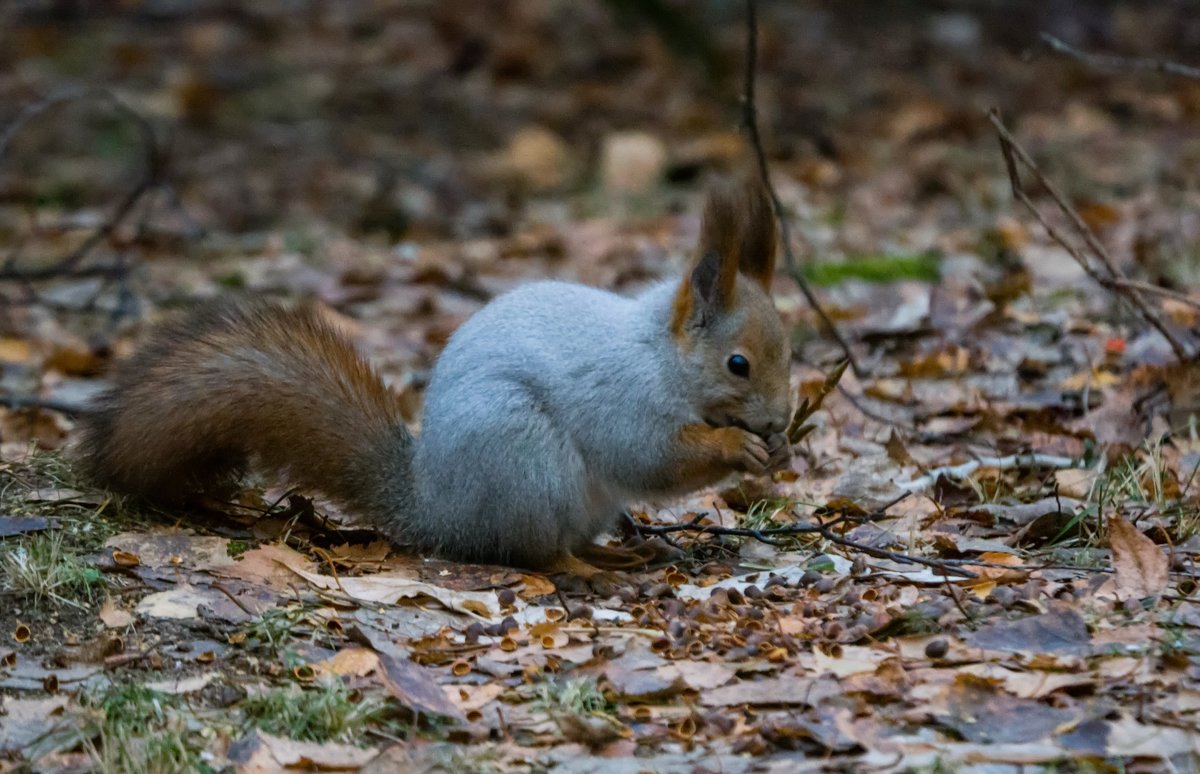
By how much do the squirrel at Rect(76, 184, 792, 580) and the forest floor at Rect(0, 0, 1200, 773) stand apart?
146 millimetres

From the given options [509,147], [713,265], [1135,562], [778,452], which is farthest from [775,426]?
[509,147]

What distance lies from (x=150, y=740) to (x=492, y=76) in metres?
8.41

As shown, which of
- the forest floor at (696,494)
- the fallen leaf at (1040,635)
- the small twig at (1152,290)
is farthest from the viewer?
the small twig at (1152,290)

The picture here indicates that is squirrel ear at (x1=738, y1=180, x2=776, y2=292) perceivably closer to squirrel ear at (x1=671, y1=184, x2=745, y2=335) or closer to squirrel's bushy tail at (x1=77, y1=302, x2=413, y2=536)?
squirrel ear at (x1=671, y1=184, x2=745, y2=335)

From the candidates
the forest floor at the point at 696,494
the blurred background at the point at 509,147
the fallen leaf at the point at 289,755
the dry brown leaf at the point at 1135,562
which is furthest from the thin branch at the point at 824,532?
the blurred background at the point at 509,147

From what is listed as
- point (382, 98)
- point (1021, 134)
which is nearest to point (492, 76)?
point (382, 98)

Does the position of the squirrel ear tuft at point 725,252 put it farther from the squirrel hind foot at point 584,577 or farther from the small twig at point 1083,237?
the small twig at point 1083,237

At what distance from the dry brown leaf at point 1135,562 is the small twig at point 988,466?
0.71m

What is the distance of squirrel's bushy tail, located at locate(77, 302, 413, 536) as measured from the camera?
10.5 ft

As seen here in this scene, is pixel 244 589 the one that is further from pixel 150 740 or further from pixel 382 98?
pixel 382 98

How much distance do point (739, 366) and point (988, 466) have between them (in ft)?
2.96

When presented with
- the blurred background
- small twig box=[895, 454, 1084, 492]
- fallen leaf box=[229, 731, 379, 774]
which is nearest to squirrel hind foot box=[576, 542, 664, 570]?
small twig box=[895, 454, 1084, 492]

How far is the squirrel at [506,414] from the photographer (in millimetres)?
3189

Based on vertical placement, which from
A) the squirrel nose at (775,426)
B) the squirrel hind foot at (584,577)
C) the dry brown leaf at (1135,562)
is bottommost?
the squirrel hind foot at (584,577)
